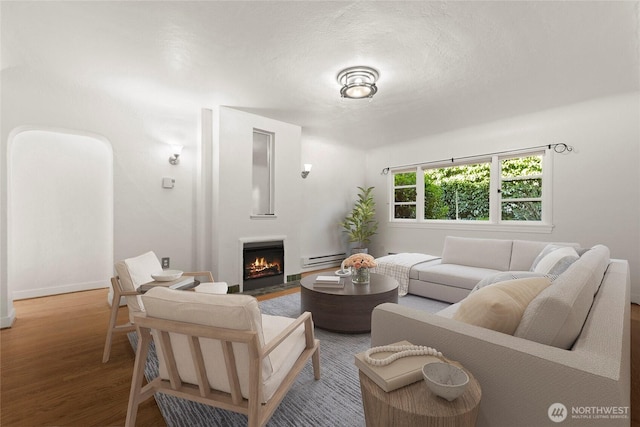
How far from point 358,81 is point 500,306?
269 centimetres

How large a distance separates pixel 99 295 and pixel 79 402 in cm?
274

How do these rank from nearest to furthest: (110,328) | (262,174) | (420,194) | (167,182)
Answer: (110,328) → (167,182) → (262,174) → (420,194)

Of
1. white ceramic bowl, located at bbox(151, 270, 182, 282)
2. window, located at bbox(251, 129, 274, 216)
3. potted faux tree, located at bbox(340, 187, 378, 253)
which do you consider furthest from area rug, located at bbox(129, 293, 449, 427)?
potted faux tree, located at bbox(340, 187, 378, 253)

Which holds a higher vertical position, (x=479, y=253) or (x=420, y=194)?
(x=420, y=194)

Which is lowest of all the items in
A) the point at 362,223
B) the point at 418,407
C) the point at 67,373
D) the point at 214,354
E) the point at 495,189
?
the point at 67,373

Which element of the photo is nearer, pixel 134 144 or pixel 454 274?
pixel 454 274

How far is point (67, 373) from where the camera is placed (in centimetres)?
211

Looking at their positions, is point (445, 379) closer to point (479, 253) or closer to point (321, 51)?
point (321, 51)

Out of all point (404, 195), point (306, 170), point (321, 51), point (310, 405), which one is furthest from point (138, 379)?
point (404, 195)

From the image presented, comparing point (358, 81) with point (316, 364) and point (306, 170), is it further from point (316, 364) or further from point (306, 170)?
point (316, 364)

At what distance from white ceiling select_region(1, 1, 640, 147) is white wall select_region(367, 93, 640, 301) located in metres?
0.36

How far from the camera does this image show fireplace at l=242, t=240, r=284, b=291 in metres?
4.29

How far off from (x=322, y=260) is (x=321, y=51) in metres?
4.22

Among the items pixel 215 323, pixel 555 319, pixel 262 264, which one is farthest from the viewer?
pixel 262 264
